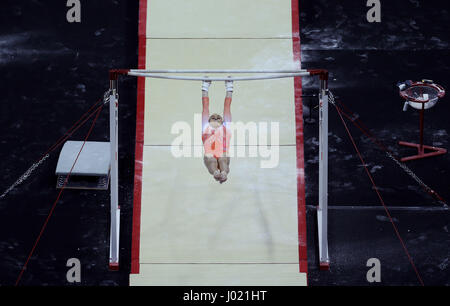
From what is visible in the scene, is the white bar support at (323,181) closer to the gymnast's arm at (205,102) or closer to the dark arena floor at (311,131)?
the dark arena floor at (311,131)

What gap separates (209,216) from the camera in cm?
1185

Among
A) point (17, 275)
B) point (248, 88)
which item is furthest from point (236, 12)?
point (17, 275)

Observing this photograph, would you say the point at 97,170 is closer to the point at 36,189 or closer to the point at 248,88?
the point at 36,189

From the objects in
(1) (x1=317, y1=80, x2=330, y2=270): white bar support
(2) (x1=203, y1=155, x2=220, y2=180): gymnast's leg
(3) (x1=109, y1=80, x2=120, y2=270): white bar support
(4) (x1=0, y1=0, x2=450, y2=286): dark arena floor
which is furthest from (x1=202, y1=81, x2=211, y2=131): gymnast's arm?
(4) (x1=0, y1=0, x2=450, y2=286): dark arena floor

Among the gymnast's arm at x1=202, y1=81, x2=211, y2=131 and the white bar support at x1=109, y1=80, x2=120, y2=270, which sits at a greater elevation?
the gymnast's arm at x1=202, y1=81, x2=211, y2=131

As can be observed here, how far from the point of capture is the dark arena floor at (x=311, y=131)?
11414mm

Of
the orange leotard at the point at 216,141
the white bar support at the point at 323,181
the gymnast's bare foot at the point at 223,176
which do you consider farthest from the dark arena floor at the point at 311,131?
the orange leotard at the point at 216,141

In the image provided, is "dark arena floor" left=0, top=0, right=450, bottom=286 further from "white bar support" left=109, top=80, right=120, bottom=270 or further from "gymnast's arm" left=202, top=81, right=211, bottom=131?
"gymnast's arm" left=202, top=81, right=211, bottom=131

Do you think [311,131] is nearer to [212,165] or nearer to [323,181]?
[323,181]

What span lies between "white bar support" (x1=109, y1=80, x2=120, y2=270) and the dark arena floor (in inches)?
6.5

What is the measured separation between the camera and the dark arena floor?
1141cm

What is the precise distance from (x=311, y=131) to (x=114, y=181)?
2.84 metres


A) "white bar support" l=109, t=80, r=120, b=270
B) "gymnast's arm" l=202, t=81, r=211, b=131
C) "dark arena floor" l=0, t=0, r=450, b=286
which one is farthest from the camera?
"dark arena floor" l=0, t=0, r=450, b=286

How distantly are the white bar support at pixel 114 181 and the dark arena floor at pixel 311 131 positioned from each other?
164 mm
